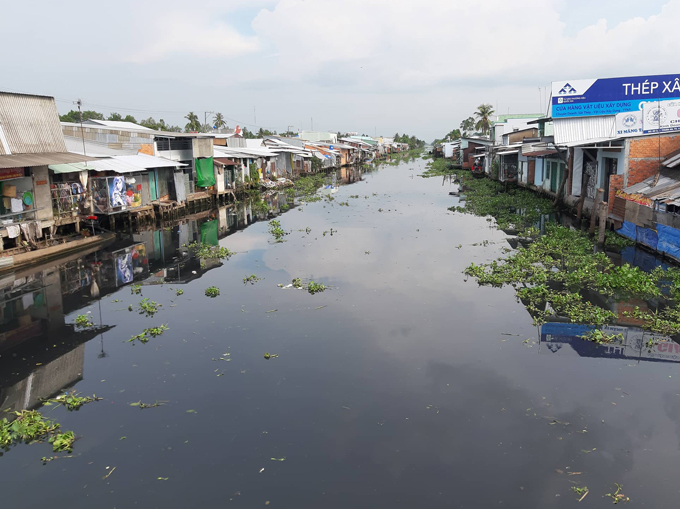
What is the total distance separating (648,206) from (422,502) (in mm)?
15595

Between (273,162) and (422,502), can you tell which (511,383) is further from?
(273,162)

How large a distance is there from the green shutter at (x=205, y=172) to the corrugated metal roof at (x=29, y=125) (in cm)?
1287

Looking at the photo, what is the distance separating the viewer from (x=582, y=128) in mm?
26250

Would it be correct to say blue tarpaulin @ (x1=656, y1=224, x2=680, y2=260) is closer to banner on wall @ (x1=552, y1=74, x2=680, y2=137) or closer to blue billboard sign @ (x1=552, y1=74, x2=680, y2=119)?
banner on wall @ (x1=552, y1=74, x2=680, y2=137)

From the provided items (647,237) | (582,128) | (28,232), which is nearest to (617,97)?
(582,128)

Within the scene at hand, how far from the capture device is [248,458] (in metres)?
7.14

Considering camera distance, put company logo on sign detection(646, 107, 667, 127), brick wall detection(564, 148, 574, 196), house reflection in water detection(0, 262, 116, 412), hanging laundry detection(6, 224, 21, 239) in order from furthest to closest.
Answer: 1. brick wall detection(564, 148, 574, 196)
2. company logo on sign detection(646, 107, 667, 127)
3. hanging laundry detection(6, 224, 21, 239)
4. house reflection in water detection(0, 262, 116, 412)

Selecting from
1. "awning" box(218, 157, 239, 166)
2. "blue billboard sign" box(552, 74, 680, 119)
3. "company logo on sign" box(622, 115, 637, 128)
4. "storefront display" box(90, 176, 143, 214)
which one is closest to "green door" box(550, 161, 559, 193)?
"blue billboard sign" box(552, 74, 680, 119)

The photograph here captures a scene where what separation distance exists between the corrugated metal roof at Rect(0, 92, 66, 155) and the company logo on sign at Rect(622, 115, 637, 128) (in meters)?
26.2

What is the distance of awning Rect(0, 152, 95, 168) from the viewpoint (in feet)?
59.0

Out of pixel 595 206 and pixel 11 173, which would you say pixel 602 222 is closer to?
pixel 595 206

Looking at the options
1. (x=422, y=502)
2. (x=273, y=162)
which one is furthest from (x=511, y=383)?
(x=273, y=162)

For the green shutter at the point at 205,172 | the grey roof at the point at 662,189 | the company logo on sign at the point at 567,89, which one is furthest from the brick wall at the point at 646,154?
the green shutter at the point at 205,172

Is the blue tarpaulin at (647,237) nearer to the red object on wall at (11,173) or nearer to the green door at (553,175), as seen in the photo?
the green door at (553,175)
